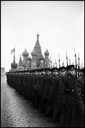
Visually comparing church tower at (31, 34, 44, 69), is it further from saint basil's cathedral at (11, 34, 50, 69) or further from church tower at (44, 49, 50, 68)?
church tower at (44, 49, 50, 68)

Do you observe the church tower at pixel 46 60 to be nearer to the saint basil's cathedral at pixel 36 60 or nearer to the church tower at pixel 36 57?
the saint basil's cathedral at pixel 36 60

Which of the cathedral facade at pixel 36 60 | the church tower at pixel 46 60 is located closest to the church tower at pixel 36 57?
the cathedral facade at pixel 36 60

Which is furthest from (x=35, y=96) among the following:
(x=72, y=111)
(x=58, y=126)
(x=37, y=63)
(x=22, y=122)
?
(x=37, y=63)

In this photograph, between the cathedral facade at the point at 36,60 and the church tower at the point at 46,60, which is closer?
the church tower at the point at 46,60

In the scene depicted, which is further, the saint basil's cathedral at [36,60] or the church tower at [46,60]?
the saint basil's cathedral at [36,60]

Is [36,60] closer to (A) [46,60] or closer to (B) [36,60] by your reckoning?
(B) [36,60]

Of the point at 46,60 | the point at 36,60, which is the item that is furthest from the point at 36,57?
the point at 46,60

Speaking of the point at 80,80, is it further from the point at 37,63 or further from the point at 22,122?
the point at 37,63

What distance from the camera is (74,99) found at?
16.8 feet

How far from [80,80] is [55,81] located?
1.40 meters

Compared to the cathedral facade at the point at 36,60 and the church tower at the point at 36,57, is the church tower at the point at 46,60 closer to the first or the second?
the cathedral facade at the point at 36,60

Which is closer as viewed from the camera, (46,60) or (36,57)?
(36,57)

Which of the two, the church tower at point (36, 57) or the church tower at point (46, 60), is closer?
the church tower at point (46, 60)

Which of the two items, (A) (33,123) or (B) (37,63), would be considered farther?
(B) (37,63)
